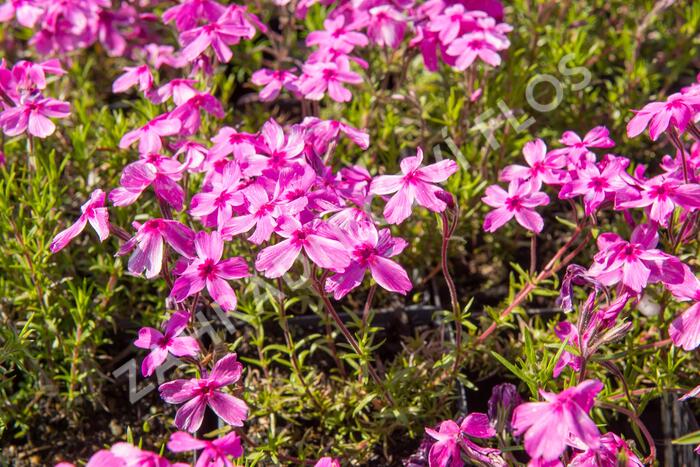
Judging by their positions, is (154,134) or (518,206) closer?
(518,206)

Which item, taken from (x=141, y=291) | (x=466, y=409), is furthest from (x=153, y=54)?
(x=466, y=409)

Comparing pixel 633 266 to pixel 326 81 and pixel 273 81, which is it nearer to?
pixel 326 81

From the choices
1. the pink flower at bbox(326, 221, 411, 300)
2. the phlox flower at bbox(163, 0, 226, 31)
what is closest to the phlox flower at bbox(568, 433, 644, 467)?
the pink flower at bbox(326, 221, 411, 300)

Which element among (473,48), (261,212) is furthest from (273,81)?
(261,212)

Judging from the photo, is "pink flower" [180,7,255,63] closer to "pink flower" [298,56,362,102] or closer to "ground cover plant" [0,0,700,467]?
"ground cover plant" [0,0,700,467]

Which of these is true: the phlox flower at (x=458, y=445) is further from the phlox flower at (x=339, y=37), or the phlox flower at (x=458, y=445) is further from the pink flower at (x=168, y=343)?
the phlox flower at (x=339, y=37)

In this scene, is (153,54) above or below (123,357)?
above

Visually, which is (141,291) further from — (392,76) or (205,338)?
(392,76)
